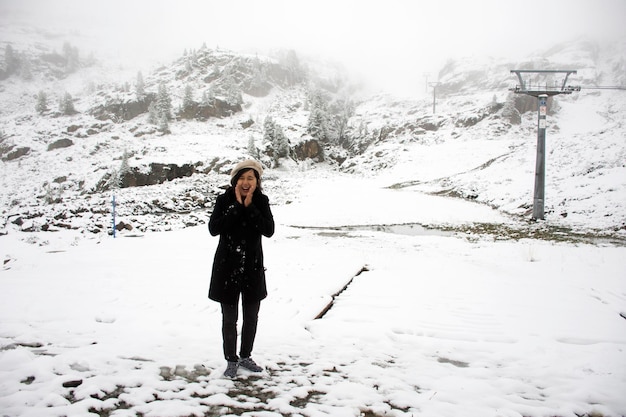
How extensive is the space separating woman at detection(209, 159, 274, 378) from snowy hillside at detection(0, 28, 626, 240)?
41.9 ft

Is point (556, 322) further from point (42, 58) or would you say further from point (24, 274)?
point (42, 58)

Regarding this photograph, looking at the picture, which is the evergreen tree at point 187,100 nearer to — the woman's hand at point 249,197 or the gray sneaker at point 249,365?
the woman's hand at point 249,197

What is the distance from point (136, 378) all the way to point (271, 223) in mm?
2062

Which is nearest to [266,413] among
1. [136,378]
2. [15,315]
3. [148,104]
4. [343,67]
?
[136,378]

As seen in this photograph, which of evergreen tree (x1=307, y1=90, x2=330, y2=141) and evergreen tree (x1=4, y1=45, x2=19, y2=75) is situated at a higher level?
evergreen tree (x1=4, y1=45, x2=19, y2=75)

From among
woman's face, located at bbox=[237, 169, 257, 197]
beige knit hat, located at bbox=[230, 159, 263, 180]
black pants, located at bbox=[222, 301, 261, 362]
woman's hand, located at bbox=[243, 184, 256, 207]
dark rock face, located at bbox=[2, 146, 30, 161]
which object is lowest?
black pants, located at bbox=[222, 301, 261, 362]

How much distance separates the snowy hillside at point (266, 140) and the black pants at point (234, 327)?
41.8ft

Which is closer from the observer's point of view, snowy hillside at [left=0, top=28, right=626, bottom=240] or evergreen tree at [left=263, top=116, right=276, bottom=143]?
snowy hillside at [left=0, top=28, right=626, bottom=240]

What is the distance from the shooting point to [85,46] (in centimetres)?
12069

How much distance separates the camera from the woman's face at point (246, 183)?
3271mm

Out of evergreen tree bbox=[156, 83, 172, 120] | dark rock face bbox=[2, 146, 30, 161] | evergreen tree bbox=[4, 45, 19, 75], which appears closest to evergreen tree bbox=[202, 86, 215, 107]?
evergreen tree bbox=[156, 83, 172, 120]

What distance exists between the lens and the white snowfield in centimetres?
300

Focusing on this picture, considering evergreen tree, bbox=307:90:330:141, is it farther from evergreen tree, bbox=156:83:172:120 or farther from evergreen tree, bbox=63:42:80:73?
evergreen tree, bbox=63:42:80:73

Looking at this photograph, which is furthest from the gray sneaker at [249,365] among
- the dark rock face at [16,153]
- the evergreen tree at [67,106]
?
the evergreen tree at [67,106]
